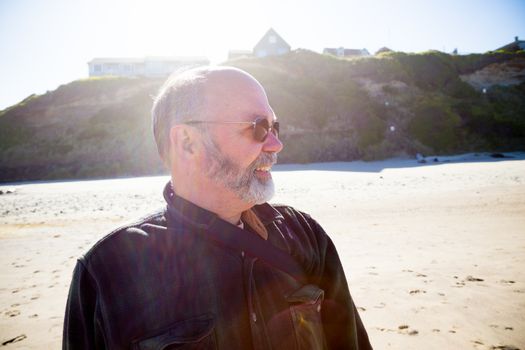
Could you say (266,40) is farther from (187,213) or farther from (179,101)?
(187,213)

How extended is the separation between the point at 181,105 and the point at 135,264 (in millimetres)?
806

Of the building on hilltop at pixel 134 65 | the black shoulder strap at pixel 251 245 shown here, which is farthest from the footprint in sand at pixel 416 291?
the building on hilltop at pixel 134 65

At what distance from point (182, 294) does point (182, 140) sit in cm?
76

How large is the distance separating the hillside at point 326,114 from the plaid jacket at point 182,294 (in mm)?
Answer: 22830

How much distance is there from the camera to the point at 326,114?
96.1 feet

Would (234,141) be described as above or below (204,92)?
below

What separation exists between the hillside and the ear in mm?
22699

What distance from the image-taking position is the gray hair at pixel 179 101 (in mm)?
1608

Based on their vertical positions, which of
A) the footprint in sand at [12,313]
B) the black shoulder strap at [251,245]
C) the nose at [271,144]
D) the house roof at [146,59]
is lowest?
the footprint in sand at [12,313]

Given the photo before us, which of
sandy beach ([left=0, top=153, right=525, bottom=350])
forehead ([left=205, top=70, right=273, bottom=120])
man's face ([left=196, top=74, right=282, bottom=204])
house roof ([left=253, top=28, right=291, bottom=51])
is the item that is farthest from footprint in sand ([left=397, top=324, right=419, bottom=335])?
house roof ([left=253, top=28, right=291, bottom=51])

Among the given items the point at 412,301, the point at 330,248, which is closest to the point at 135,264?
the point at 330,248

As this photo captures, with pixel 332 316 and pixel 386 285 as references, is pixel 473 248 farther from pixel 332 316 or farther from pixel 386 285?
pixel 332 316

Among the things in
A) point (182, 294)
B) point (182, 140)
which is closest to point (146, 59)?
point (182, 140)

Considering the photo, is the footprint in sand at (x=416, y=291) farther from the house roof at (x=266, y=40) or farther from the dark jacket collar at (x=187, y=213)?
the house roof at (x=266, y=40)
